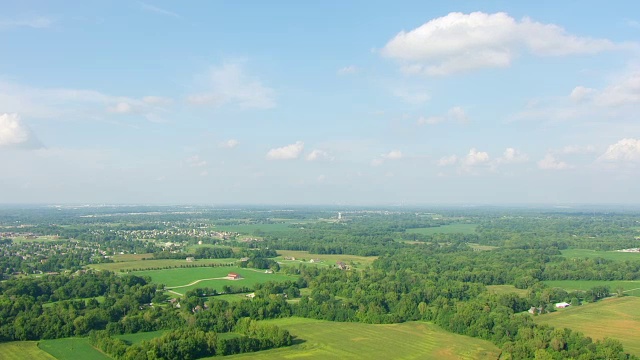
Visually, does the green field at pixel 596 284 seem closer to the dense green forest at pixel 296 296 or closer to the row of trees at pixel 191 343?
the dense green forest at pixel 296 296

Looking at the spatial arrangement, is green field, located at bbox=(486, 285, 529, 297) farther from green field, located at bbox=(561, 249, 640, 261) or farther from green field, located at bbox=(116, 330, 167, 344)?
green field, located at bbox=(116, 330, 167, 344)

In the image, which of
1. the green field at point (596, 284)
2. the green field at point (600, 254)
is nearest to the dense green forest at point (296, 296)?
the green field at point (596, 284)

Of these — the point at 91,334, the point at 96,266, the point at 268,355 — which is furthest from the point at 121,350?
the point at 96,266

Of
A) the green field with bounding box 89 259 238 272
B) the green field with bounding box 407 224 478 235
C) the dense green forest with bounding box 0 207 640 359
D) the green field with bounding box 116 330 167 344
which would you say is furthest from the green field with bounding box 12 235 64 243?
the green field with bounding box 407 224 478 235

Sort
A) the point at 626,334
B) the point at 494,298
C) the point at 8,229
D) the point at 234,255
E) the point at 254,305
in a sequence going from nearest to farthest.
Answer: the point at 626,334 → the point at 254,305 → the point at 494,298 → the point at 234,255 → the point at 8,229

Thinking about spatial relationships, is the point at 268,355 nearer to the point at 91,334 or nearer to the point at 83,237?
the point at 91,334

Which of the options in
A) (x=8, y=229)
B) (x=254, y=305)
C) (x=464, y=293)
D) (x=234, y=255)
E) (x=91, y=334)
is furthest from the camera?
(x=8, y=229)
